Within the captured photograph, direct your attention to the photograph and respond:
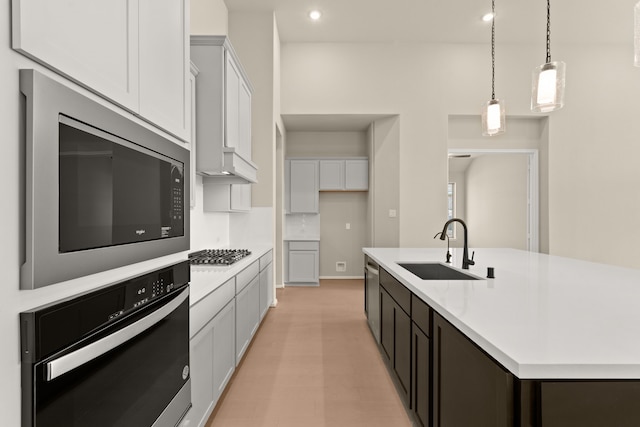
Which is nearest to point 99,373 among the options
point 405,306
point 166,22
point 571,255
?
point 166,22

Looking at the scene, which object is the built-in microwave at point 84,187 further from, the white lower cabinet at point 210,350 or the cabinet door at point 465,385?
the cabinet door at point 465,385

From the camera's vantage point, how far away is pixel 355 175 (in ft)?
20.8

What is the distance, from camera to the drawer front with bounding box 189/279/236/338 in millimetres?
1584

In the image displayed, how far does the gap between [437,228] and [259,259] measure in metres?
3.42

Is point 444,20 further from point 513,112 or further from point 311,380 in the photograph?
point 311,380

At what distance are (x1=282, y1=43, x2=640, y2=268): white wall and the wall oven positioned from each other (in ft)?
16.1

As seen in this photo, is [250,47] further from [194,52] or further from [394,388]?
[394,388]

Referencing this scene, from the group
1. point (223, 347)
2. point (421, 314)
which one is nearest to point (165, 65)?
point (421, 314)

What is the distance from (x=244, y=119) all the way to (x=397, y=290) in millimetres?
2431

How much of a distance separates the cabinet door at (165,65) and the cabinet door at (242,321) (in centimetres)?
164

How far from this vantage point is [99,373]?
0.82 meters

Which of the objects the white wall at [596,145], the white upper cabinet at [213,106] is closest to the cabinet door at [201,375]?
the white upper cabinet at [213,106]

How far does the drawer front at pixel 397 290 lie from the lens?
2031mm

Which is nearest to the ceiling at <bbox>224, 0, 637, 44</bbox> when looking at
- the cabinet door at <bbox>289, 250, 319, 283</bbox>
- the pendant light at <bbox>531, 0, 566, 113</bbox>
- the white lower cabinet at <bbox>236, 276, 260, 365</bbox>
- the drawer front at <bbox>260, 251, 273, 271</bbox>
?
the pendant light at <bbox>531, 0, 566, 113</bbox>
